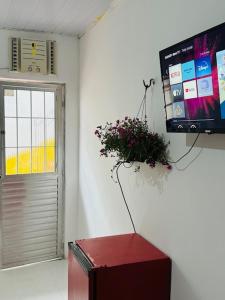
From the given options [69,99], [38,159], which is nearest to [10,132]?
[38,159]

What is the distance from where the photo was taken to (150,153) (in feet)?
6.73

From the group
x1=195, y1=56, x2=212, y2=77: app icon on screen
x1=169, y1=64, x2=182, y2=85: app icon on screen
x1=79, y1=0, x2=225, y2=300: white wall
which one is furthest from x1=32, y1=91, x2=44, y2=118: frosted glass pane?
x1=195, y1=56, x2=212, y2=77: app icon on screen

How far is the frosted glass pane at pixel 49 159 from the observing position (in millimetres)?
3749

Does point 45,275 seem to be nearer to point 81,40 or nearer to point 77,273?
point 77,273

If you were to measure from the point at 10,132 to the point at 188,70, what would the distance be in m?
2.48

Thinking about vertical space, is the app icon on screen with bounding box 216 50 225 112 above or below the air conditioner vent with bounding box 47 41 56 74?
below

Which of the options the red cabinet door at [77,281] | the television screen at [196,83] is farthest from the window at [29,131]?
the television screen at [196,83]

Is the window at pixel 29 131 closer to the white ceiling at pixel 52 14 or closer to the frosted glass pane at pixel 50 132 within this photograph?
the frosted glass pane at pixel 50 132

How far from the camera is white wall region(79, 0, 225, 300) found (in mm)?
1655

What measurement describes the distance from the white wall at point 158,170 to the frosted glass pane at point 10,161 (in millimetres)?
859

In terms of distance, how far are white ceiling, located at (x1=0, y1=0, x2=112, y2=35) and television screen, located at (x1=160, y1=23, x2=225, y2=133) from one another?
1.36 meters

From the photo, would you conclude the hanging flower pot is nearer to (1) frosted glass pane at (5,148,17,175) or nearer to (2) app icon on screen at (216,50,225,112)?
(2) app icon on screen at (216,50,225,112)

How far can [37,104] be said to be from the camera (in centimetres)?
365

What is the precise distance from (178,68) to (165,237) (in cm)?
108
